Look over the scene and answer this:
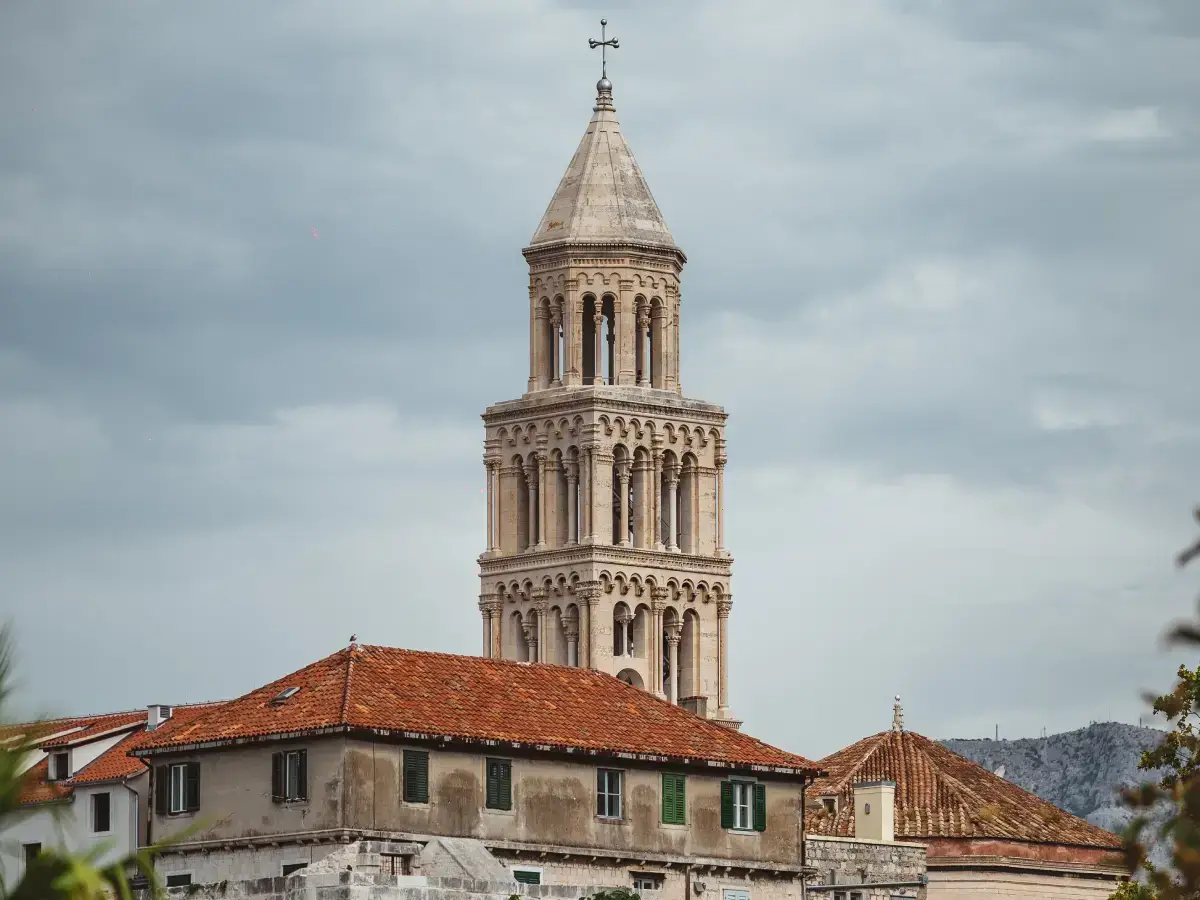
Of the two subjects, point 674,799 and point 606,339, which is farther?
point 606,339

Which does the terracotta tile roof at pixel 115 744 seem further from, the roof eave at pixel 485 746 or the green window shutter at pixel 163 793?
the roof eave at pixel 485 746

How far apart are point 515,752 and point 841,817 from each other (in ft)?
74.5

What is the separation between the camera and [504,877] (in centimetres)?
6806

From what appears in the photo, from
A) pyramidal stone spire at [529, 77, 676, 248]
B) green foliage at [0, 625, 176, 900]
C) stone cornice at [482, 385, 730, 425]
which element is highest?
pyramidal stone spire at [529, 77, 676, 248]

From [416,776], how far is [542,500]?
53870 mm

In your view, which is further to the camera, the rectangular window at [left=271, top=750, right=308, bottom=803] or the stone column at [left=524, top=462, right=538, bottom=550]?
the stone column at [left=524, top=462, right=538, bottom=550]

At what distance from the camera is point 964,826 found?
3787 inches

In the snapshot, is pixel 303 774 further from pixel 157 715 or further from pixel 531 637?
pixel 531 637

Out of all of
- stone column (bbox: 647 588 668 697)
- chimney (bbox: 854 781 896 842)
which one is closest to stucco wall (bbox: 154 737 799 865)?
chimney (bbox: 854 781 896 842)

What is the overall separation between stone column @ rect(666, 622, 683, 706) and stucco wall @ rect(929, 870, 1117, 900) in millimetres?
29693

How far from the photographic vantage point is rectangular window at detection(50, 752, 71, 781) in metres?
85.4

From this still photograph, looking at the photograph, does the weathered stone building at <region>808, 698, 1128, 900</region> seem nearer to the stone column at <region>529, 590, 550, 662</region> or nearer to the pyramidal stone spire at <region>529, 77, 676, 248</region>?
the stone column at <region>529, 590, 550, 662</region>

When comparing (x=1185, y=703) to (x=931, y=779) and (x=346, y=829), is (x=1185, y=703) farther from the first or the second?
(x=931, y=779)

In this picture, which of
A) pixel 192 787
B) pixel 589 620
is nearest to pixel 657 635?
pixel 589 620
